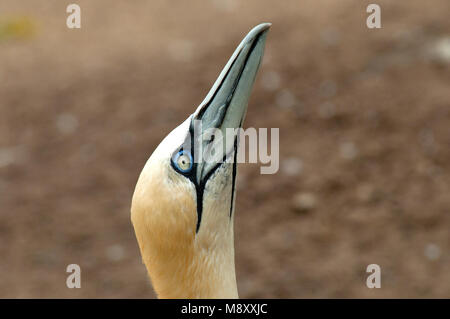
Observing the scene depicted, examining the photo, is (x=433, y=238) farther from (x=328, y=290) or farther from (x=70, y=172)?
(x=70, y=172)

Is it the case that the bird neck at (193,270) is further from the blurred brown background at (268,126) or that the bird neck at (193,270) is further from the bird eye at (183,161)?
the blurred brown background at (268,126)

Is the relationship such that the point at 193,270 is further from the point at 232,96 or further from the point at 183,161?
the point at 232,96

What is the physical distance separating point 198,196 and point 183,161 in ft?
0.66

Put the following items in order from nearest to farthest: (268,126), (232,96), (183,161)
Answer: (183,161) < (232,96) < (268,126)

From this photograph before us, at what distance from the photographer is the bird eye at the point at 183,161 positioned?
10.3 ft

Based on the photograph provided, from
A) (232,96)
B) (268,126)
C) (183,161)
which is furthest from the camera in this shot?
(268,126)

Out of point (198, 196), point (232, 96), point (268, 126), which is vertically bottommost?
point (198, 196)

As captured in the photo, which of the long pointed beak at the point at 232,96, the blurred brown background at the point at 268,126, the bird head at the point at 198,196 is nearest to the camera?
the bird head at the point at 198,196

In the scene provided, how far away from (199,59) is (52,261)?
395cm

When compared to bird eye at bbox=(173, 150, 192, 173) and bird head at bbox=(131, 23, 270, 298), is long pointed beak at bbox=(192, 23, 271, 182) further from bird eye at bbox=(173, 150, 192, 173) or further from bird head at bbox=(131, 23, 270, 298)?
bird eye at bbox=(173, 150, 192, 173)

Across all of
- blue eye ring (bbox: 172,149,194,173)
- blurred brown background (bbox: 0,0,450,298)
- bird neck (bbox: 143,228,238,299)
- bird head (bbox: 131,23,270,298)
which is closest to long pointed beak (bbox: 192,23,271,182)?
bird head (bbox: 131,23,270,298)

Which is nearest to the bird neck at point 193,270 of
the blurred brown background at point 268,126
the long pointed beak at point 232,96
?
the long pointed beak at point 232,96

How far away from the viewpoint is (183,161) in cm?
318

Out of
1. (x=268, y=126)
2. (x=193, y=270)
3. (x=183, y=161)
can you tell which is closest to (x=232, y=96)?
(x=183, y=161)
